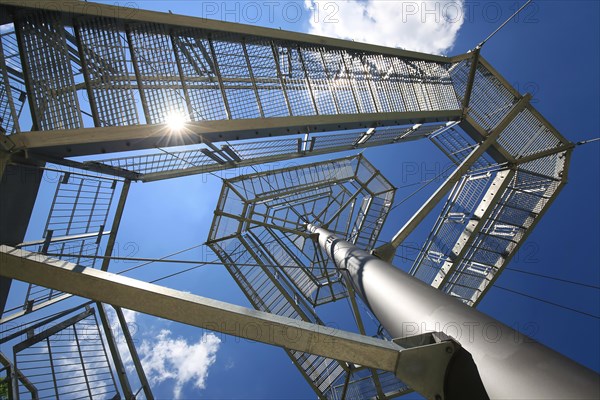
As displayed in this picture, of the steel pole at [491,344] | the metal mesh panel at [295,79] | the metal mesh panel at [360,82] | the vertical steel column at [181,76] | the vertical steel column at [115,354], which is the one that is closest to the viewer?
the steel pole at [491,344]

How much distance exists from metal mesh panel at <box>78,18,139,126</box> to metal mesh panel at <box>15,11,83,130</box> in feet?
0.90

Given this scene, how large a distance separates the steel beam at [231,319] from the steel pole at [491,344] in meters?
0.24

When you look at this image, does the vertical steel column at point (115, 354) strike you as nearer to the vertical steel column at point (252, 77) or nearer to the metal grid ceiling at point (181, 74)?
the metal grid ceiling at point (181, 74)

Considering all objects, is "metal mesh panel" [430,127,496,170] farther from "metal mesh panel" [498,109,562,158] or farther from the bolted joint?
the bolted joint

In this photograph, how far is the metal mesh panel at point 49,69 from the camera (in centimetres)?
398

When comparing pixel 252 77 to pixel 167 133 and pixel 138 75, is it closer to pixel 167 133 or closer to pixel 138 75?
pixel 138 75

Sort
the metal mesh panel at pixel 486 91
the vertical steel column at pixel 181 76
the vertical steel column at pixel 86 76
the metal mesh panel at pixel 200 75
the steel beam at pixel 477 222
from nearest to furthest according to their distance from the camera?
the vertical steel column at pixel 86 76 → the vertical steel column at pixel 181 76 → the metal mesh panel at pixel 200 75 → the steel beam at pixel 477 222 → the metal mesh panel at pixel 486 91

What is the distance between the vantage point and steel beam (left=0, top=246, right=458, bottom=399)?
A: 2221mm

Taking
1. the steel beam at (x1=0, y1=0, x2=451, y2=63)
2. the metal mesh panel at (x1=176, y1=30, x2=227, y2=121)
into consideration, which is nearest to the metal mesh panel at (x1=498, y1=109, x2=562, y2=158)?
the steel beam at (x1=0, y1=0, x2=451, y2=63)

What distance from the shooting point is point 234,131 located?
4.82 metres

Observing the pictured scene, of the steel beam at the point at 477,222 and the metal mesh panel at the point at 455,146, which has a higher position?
the metal mesh panel at the point at 455,146

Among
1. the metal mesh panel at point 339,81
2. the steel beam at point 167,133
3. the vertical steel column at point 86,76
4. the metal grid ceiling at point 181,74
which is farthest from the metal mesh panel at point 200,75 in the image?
the metal mesh panel at point 339,81

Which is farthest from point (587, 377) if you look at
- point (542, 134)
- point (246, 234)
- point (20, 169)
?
point (246, 234)

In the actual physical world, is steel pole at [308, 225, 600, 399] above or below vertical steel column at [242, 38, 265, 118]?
below
